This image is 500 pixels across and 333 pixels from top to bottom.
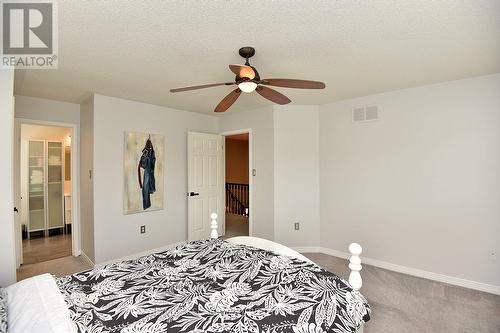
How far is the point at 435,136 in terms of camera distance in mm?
3148

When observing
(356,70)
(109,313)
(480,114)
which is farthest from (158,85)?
(480,114)

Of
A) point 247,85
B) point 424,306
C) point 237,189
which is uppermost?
point 247,85

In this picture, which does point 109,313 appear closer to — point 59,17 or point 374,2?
point 59,17

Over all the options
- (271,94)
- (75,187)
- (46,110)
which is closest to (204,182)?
(75,187)

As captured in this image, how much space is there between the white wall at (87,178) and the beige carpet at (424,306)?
141 inches

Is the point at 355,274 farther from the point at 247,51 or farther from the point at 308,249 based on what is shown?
the point at 308,249

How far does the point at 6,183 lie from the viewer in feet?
6.64

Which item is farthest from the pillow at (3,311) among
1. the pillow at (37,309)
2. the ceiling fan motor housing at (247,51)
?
the ceiling fan motor housing at (247,51)

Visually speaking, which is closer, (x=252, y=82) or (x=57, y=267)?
(x=252, y=82)

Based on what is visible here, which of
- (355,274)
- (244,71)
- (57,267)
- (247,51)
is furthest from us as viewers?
(57,267)

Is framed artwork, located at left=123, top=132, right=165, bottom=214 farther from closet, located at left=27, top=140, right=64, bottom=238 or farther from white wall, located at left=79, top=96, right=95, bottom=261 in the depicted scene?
closet, located at left=27, top=140, right=64, bottom=238

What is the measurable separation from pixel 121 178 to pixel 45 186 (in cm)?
258

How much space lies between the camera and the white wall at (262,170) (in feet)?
13.6

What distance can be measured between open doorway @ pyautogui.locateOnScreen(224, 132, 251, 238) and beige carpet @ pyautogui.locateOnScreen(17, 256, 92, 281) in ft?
8.08
